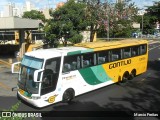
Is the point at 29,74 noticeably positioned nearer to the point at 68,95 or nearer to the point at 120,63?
the point at 68,95

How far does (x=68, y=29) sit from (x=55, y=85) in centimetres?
1275

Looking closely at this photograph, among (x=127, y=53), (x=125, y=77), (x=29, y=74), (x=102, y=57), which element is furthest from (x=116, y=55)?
(x=29, y=74)

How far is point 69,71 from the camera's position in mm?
14383

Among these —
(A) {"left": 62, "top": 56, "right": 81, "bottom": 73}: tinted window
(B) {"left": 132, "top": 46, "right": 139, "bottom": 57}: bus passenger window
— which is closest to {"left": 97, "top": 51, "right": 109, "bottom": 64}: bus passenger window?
(A) {"left": 62, "top": 56, "right": 81, "bottom": 73}: tinted window

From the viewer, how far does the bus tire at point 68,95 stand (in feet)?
46.9

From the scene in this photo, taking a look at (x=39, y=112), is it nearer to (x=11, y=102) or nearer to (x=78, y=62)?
(x=11, y=102)

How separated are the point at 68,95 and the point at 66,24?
1220 cm

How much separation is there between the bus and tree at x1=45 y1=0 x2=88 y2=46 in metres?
8.23

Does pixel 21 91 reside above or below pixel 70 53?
below

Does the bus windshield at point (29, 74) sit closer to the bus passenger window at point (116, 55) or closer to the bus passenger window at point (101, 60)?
the bus passenger window at point (101, 60)

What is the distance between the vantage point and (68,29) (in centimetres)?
2564

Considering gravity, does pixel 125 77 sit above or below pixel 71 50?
below

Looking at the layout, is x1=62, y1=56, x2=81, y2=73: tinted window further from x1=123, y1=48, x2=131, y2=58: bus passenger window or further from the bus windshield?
x1=123, y1=48, x2=131, y2=58: bus passenger window

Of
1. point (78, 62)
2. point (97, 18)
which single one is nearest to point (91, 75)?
point (78, 62)
